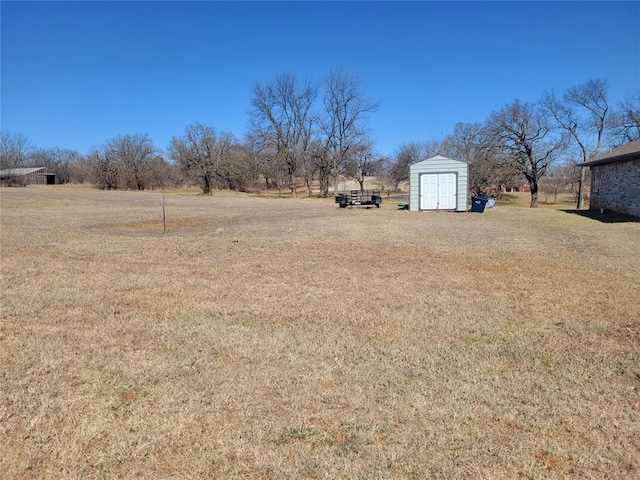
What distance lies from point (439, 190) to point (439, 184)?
1.11 ft

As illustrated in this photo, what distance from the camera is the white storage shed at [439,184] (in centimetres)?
2356

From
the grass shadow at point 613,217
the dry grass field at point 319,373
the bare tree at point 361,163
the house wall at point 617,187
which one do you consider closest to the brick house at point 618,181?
the house wall at point 617,187

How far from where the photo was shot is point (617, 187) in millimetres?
20391

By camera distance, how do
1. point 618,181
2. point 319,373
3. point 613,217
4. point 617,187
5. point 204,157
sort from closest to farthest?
point 319,373, point 613,217, point 618,181, point 617,187, point 204,157

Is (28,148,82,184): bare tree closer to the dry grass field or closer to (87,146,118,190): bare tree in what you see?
(87,146,118,190): bare tree

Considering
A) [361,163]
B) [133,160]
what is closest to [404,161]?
[361,163]

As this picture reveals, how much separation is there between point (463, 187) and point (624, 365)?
21116 mm

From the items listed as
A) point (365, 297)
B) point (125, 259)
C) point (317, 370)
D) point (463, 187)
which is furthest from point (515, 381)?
point (463, 187)

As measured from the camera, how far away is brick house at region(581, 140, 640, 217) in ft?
59.1

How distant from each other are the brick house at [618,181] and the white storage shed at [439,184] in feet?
22.0

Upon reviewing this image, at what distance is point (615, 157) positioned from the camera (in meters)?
19.0

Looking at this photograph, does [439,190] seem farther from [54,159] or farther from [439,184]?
[54,159]

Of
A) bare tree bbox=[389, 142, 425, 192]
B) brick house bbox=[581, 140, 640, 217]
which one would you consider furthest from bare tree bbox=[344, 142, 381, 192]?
brick house bbox=[581, 140, 640, 217]

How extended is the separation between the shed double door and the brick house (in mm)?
7165
